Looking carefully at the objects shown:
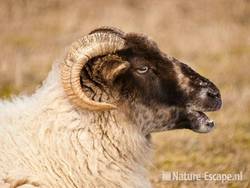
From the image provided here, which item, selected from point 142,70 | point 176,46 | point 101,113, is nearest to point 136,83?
point 142,70

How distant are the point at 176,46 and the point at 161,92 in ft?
54.8

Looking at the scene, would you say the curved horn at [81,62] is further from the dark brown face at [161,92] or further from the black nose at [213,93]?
the black nose at [213,93]

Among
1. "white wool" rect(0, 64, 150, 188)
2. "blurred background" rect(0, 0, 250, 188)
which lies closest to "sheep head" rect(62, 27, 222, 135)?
"white wool" rect(0, 64, 150, 188)

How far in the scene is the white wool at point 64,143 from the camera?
26.8 feet

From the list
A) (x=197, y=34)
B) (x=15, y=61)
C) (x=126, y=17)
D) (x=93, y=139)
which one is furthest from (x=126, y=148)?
(x=126, y=17)

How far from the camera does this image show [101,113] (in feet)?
27.8

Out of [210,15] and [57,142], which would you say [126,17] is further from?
[57,142]

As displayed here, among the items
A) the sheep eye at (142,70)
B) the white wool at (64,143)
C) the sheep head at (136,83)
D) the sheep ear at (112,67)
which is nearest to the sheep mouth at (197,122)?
the sheep head at (136,83)

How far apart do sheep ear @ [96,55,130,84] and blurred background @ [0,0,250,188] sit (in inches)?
126

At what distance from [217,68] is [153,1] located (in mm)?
10024

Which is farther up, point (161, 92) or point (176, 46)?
point (176, 46)

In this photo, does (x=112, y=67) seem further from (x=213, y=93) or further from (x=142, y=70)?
(x=213, y=93)

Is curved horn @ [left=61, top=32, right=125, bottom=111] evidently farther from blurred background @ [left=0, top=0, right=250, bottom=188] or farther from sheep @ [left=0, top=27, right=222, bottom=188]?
blurred background @ [left=0, top=0, right=250, bottom=188]

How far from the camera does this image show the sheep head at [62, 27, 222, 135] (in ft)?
27.2
